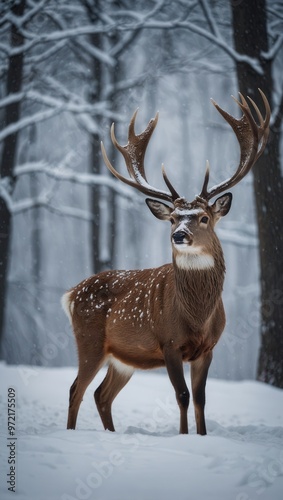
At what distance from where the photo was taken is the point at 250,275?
15648mm

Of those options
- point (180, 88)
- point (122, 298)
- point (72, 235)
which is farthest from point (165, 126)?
point (122, 298)

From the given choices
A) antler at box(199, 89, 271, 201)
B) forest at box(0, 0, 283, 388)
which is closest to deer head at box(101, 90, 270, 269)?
antler at box(199, 89, 271, 201)

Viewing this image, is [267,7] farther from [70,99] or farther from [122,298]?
[122,298]

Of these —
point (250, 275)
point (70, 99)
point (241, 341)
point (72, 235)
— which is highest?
point (70, 99)

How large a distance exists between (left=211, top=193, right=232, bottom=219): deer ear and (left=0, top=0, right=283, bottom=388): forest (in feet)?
8.38

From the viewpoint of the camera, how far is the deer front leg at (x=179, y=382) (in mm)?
4758

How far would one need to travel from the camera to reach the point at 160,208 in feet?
17.2

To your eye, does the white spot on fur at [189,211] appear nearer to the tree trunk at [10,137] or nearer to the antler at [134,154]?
the antler at [134,154]

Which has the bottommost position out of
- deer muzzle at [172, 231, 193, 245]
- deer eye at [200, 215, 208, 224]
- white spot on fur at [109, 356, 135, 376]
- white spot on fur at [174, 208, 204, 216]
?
white spot on fur at [109, 356, 135, 376]

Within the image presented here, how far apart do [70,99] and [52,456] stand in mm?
7354

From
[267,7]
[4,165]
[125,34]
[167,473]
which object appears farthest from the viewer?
[125,34]

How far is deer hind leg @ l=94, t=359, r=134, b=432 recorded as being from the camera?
18.4ft

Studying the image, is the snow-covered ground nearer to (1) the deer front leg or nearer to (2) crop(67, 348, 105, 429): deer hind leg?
(1) the deer front leg

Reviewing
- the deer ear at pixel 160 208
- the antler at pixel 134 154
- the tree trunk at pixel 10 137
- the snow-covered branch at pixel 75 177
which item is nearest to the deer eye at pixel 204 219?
the deer ear at pixel 160 208
